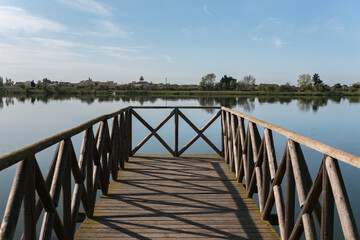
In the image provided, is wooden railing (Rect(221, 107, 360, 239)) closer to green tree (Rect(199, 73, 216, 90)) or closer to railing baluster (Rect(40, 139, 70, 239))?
railing baluster (Rect(40, 139, 70, 239))

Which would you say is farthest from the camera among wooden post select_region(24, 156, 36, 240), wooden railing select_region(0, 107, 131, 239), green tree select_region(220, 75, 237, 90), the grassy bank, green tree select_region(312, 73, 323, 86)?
green tree select_region(312, 73, 323, 86)

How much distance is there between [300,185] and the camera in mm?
2629

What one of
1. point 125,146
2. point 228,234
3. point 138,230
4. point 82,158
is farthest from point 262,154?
point 125,146

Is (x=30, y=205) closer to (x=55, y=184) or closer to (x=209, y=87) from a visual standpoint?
(x=55, y=184)

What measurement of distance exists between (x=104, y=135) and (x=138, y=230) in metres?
1.73

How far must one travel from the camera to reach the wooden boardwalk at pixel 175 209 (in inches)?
134

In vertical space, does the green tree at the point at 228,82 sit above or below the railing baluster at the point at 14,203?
above

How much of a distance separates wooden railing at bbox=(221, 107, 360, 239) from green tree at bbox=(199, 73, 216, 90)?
90313mm

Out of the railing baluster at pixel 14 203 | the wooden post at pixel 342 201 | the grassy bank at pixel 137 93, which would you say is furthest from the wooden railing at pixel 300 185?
the grassy bank at pixel 137 93

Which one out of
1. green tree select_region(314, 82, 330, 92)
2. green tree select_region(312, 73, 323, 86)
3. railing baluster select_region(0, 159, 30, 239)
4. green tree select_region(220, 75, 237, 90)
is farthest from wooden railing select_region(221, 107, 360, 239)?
green tree select_region(312, 73, 323, 86)

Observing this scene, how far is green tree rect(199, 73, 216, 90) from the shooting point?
94.8 metres

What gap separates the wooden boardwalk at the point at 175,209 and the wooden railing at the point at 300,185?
1.03 feet

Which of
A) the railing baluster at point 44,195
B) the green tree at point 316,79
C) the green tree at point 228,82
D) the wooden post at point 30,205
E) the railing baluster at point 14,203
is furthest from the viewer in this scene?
the green tree at point 316,79

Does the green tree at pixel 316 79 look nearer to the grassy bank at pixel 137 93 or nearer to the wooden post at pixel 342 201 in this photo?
the grassy bank at pixel 137 93
